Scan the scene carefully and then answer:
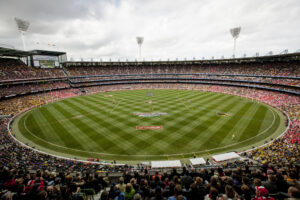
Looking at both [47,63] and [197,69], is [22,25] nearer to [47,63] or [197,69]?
[47,63]

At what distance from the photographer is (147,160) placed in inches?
813

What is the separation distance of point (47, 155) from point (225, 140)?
29.6 m

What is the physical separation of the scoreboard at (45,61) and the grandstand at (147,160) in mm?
603

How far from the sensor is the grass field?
2291 centimetres

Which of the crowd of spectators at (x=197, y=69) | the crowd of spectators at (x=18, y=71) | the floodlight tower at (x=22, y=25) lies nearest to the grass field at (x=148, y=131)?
the crowd of spectators at (x=18, y=71)

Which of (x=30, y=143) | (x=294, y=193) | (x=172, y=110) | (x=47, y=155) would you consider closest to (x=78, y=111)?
(x=30, y=143)

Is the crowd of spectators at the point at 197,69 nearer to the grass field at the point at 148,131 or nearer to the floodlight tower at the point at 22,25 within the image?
the floodlight tower at the point at 22,25

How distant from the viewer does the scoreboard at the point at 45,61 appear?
76525 mm

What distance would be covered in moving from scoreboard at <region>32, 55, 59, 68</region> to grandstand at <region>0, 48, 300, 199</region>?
60cm

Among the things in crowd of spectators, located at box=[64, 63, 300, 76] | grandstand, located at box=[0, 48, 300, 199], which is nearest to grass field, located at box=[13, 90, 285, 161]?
grandstand, located at box=[0, 48, 300, 199]

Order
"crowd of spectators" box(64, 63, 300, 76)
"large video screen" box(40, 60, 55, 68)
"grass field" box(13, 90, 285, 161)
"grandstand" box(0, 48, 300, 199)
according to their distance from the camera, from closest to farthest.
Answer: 1. "grandstand" box(0, 48, 300, 199)
2. "grass field" box(13, 90, 285, 161)
3. "crowd of spectators" box(64, 63, 300, 76)
4. "large video screen" box(40, 60, 55, 68)

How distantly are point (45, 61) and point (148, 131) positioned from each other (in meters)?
84.3

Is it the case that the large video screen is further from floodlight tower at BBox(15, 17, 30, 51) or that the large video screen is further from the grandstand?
floodlight tower at BBox(15, 17, 30, 51)

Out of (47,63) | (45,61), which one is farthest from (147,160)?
(45,61)
